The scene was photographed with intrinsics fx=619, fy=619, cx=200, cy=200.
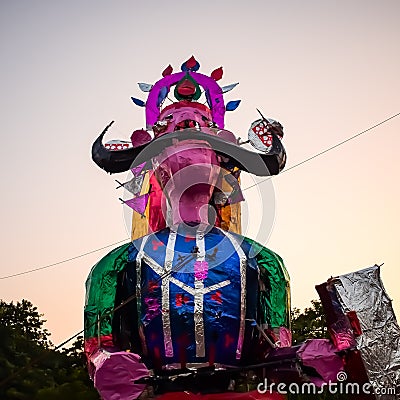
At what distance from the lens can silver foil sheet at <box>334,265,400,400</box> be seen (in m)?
2.45

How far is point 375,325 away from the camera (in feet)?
8.38

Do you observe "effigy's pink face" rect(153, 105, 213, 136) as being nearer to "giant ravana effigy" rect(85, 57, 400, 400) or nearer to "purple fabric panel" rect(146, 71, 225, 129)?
"giant ravana effigy" rect(85, 57, 400, 400)

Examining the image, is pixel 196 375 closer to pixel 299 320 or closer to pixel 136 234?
pixel 136 234

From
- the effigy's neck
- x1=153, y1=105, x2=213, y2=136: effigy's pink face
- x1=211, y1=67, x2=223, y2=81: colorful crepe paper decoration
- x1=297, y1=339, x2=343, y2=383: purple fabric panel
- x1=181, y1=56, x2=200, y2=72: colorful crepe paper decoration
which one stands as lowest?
x1=297, y1=339, x2=343, y2=383: purple fabric panel

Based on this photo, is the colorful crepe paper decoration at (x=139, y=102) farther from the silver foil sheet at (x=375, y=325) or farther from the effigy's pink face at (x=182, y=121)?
the silver foil sheet at (x=375, y=325)

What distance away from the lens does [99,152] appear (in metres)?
3.19

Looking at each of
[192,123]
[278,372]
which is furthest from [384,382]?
[192,123]

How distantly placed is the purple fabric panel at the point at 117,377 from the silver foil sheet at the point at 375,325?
0.90 meters

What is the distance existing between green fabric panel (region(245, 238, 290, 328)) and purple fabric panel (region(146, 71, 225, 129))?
85 cm

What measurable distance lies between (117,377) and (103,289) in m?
0.56

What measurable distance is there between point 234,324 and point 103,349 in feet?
1.97

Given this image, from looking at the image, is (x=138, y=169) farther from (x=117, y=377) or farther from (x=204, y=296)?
(x=117, y=377)

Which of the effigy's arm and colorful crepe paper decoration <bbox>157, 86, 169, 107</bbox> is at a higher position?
colorful crepe paper decoration <bbox>157, 86, 169, 107</bbox>

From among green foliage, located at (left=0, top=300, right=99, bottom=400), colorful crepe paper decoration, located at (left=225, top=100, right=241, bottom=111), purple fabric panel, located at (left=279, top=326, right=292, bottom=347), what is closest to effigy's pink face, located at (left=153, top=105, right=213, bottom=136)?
colorful crepe paper decoration, located at (left=225, top=100, right=241, bottom=111)
